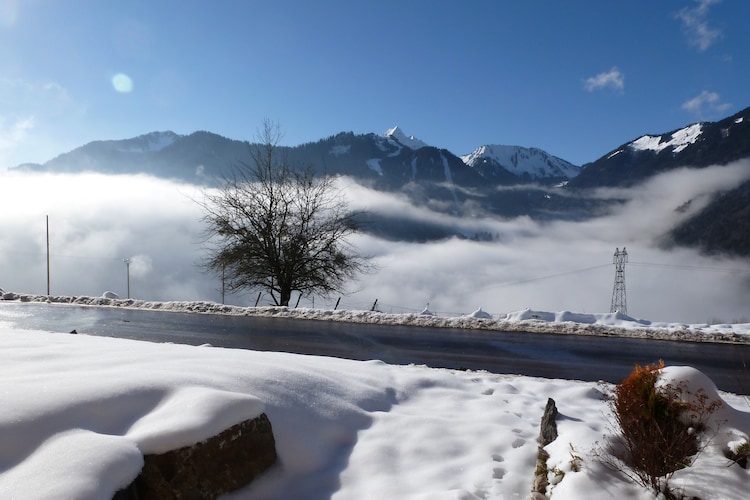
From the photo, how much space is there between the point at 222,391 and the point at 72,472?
1.44 meters

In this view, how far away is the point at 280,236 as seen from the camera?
21.4 metres

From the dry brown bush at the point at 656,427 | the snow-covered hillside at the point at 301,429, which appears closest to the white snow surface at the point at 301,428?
the snow-covered hillside at the point at 301,429

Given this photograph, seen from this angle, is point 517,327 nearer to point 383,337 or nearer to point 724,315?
point 383,337

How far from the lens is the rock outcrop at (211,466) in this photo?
10.3 ft

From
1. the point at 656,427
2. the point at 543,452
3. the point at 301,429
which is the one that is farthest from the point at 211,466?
the point at 656,427

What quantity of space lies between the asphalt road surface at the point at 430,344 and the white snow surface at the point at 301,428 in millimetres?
2721

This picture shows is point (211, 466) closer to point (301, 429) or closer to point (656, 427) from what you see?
point (301, 429)

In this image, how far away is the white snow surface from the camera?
302cm

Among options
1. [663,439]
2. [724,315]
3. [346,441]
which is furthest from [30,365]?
[724,315]

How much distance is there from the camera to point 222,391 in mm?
4121

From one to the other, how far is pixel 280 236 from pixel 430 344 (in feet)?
38.2

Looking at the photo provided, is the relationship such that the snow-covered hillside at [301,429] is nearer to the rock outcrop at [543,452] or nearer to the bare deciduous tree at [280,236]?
the rock outcrop at [543,452]

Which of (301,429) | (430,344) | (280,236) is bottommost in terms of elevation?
(430,344)

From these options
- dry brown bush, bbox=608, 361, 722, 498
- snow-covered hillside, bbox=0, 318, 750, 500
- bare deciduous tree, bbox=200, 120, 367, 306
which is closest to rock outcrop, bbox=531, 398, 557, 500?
snow-covered hillside, bbox=0, 318, 750, 500
